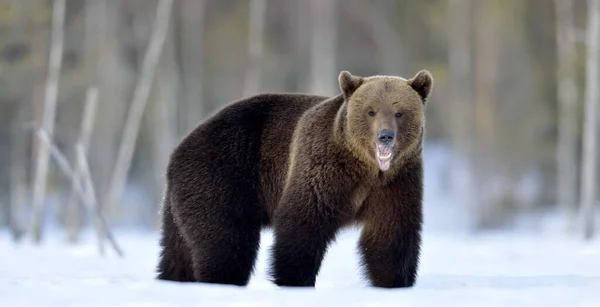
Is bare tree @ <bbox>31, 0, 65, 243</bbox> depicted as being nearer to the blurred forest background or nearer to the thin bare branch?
the thin bare branch

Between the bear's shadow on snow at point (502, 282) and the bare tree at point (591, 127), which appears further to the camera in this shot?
the bare tree at point (591, 127)

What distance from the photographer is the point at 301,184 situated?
7.04 metres

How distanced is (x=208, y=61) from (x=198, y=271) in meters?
25.7

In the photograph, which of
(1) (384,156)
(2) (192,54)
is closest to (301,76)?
(2) (192,54)

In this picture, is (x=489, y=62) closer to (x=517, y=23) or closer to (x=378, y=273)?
(x=517, y=23)

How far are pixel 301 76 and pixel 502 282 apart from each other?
26546mm

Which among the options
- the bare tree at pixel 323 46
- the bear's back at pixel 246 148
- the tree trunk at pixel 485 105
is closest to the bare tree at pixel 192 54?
the bare tree at pixel 323 46

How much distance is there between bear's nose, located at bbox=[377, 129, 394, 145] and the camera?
22.1ft

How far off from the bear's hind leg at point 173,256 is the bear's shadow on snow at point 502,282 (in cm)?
170

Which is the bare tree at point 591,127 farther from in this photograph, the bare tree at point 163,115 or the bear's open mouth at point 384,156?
the bare tree at point 163,115

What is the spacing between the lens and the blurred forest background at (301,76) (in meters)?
24.5

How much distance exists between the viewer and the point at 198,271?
24.3 feet

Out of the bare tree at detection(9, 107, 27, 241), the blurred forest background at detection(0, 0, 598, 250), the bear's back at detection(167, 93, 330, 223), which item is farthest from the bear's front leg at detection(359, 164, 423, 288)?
the bare tree at detection(9, 107, 27, 241)

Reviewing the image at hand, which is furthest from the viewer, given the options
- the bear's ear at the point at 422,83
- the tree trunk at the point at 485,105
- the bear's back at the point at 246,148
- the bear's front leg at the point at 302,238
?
the tree trunk at the point at 485,105
